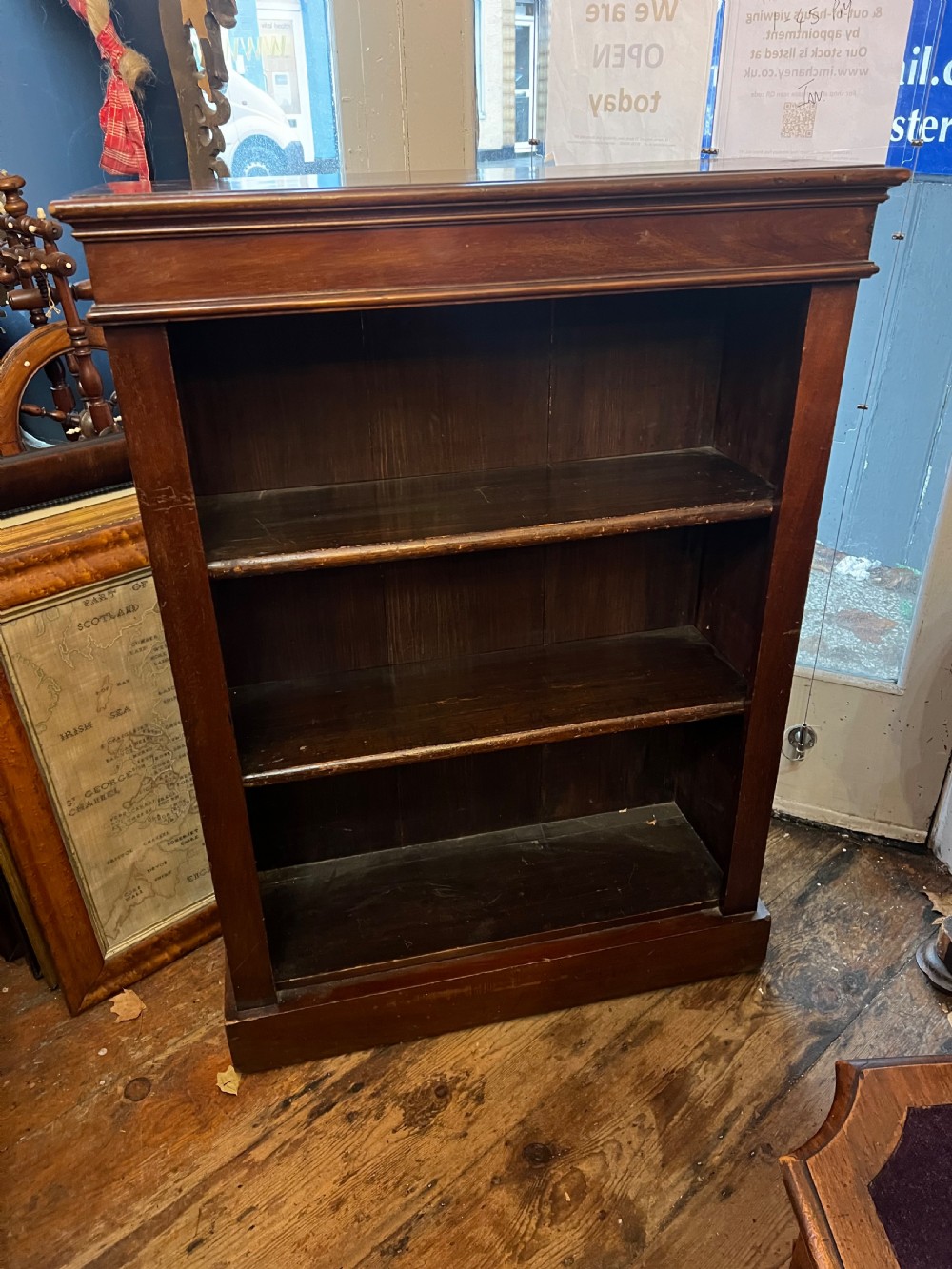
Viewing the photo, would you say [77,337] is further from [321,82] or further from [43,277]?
[321,82]

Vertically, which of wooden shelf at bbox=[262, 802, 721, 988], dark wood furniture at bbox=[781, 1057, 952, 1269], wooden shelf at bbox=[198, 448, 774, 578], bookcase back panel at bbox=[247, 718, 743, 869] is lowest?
wooden shelf at bbox=[262, 802, 721, 988]

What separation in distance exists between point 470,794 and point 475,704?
391 millimetres

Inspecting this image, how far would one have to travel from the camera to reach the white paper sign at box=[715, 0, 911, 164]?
5.05ft

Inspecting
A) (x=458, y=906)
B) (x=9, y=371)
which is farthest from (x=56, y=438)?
(x=458, y=906)

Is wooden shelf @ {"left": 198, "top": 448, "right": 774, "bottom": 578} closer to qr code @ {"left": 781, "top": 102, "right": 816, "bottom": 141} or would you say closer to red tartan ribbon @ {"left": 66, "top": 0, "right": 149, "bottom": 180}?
qr code @ {"left": 781, "top": 102, "right": 816, "bottom": 141}

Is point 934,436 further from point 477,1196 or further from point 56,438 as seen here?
point 56,438

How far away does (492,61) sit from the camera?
5.57 feet

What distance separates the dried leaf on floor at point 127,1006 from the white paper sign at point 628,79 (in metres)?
1.81

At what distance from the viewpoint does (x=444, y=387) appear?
1.51m

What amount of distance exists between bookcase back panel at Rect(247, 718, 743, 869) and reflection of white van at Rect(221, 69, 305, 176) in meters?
1.22

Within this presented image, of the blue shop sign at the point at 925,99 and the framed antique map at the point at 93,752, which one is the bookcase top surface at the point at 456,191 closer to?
the blue shop sign at the point at 925,99

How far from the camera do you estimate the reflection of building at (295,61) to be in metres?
1.71

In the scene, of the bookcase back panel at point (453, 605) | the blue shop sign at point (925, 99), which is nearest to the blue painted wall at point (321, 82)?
the bookcase back panel at point (453, 605)

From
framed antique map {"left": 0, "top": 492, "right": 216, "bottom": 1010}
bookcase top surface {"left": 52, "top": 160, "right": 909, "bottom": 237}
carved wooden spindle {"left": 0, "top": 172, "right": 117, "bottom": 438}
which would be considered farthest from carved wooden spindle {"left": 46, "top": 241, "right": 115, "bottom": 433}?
bookcase top surface {"left": 52, "top": 160, "right": 909, "bottom": 237}
